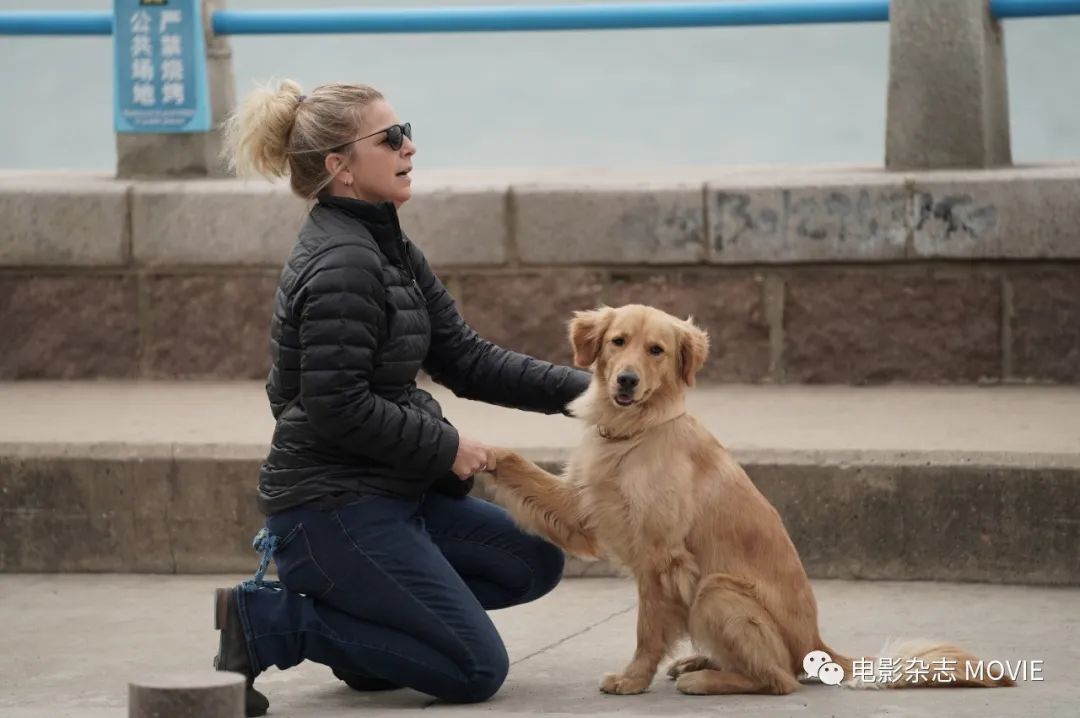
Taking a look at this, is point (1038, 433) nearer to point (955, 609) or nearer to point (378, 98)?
point (955, 609)

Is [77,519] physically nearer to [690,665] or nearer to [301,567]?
[301,567]

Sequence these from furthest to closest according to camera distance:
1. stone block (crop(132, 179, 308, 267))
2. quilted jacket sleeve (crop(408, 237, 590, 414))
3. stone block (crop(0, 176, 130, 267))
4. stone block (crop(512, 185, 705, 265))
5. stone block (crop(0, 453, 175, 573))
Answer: stone block (crop(0, 176, 130, 267))
stone block (crop(132, 179, 308, 267))
stone block (crop(512, 185, 705, 265))
stone block (crop(0, 453, 175, 573))
quilted jacket sleeve (crop(408, 237, 590, 414))

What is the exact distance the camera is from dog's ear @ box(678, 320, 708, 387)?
→ 476 cm

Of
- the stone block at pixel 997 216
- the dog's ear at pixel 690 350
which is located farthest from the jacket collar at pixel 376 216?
the stone block at pixel 997 216

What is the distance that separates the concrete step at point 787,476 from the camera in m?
5.91

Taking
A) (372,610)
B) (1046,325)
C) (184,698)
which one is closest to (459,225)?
(1046,325)

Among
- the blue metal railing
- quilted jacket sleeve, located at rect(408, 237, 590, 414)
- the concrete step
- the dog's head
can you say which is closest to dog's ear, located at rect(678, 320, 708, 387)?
the dog's head

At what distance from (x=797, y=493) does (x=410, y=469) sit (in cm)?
188

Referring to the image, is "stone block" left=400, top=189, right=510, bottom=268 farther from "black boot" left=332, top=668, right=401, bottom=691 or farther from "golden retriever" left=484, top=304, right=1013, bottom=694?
"black boot" left=332, top=668, right=401, bottom=691

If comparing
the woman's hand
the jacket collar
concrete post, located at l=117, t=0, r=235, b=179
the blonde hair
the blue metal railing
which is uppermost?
the blue metal railing

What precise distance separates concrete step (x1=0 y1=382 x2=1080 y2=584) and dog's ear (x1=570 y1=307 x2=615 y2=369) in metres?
1.27

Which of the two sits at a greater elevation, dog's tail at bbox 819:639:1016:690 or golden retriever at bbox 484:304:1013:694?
golden retriever at bbox 484:304:1013:694

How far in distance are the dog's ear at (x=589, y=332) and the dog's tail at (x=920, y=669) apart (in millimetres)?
1018

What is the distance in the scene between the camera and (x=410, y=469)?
15.1 ft
